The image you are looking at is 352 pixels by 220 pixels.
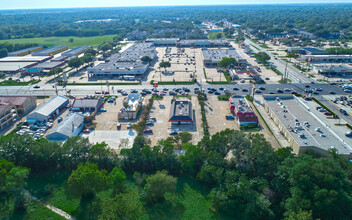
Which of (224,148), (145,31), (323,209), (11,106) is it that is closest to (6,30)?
(145,31)

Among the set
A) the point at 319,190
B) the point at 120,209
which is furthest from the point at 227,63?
the point at 120,209

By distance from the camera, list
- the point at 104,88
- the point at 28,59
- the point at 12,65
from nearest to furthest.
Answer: the point at 104,88 < the point at 12,65 < the point at 28,59

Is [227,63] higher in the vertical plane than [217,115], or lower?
higher

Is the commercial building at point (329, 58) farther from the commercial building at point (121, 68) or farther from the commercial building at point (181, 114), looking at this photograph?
the commercial building at point (181, 114)

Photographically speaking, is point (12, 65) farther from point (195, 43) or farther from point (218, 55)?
point (195, 43)

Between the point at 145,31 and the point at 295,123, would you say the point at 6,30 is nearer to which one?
the point at 145,31

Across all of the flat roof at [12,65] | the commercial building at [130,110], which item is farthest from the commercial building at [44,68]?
the commercial building at [130,110]

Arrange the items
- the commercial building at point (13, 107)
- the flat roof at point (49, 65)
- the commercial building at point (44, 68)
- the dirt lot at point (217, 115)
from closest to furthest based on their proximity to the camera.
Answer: the dirt lot at point (217, 115), the commercial building at point (13, 107), the commercial building at point (44, 68), the flat roof at point (49, 65)
